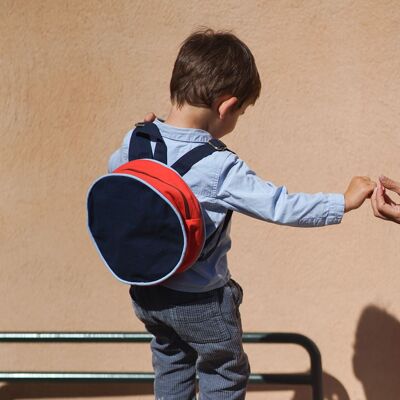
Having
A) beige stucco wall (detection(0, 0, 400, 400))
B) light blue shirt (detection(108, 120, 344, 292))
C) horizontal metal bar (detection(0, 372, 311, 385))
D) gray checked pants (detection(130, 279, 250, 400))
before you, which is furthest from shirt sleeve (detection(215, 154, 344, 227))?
horizontal metal bar (detection(0, 372, 311, 385))

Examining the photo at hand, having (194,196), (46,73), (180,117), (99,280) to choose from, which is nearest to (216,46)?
(180,117)

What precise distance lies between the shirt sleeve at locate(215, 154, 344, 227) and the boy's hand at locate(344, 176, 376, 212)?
0.03 metres

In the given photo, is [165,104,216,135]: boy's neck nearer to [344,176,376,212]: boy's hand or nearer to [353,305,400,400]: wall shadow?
[344,176,376,212]: boy's hand

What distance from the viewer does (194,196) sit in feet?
6.02

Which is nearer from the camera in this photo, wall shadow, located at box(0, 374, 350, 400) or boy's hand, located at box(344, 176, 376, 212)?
boy's hand, located at box(344, 176, 376, 212)

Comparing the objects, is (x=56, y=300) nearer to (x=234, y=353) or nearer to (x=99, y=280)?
(x=99, y=280)

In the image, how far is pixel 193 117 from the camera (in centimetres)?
193

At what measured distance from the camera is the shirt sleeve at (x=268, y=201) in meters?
1.84

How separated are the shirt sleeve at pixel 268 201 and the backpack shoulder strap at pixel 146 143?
0.17 m

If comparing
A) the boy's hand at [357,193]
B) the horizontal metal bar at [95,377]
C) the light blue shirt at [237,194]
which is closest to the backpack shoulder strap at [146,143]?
the light blue shirt at [237,194]

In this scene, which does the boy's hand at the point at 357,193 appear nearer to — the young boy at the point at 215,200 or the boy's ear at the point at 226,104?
the young boy at the point at 215,200

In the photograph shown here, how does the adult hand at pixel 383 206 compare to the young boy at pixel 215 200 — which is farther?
the adult hand at pixel 383 206

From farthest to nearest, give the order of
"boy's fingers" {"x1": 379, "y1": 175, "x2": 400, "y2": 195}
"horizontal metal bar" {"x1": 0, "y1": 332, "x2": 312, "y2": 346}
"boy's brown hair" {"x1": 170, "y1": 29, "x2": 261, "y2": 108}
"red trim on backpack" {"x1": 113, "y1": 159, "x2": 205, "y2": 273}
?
"horizontal metal bar" {"x1": 0, "y1": 332, "x2": 312, "y2": 346} → "boy's fingers" {"x1": 379, "y1": 175, "x2": 400, "y2": 195} → "boy's brown hair" {"x1": 170, "y1": 29, "x2": 261, "y2": 108} → "red trim on backpack" {"x1": 113, "y1": 159, "x2": 205, "y2": 273}

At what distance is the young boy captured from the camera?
6.10 feet
